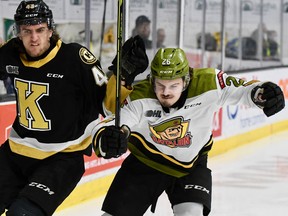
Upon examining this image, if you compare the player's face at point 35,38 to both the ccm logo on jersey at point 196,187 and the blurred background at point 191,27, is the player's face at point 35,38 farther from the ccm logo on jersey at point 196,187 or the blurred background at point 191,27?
the blurred background at point 191,27

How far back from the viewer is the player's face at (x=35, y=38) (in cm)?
331

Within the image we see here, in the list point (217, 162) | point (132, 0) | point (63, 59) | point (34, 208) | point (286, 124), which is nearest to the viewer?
point (34, 208)

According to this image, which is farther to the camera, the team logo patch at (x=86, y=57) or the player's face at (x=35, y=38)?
the team logo patch at (x=86, y=57)

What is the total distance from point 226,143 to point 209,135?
13.9ft

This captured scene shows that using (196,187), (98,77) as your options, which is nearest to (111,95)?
(98,77)

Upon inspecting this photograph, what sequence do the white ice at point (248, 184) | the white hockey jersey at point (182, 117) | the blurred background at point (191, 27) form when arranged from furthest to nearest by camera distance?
the blurred background at point (191, 27)
the white ice at point (248, 184)
the white hockey jersey at point (182, 117)

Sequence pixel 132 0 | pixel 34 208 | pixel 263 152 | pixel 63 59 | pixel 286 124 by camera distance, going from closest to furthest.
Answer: pixel 34 208 < pixel 63 59 < pixel 132 0 < pixel 263 152 < pixel 286 124

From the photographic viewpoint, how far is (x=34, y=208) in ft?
10.6

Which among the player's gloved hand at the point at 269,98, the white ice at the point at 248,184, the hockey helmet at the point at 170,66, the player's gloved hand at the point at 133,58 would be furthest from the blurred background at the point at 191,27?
the player's gloved hand at the point at 269,98

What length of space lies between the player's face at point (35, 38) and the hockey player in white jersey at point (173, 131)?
421 millimetres

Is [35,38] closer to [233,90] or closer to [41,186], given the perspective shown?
[41,186]

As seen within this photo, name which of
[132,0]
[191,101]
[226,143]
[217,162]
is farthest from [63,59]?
[226,143]

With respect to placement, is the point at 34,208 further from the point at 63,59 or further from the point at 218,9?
the point at 218,9

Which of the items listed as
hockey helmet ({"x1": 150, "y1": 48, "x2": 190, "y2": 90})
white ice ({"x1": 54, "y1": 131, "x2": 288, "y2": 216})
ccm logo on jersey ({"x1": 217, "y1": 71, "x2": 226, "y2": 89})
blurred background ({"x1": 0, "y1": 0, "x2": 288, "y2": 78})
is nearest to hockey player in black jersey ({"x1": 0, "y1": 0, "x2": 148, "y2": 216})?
hockey helmet ({"x1": 150, "y1": 48, "x2": 190, "y2": 90})
